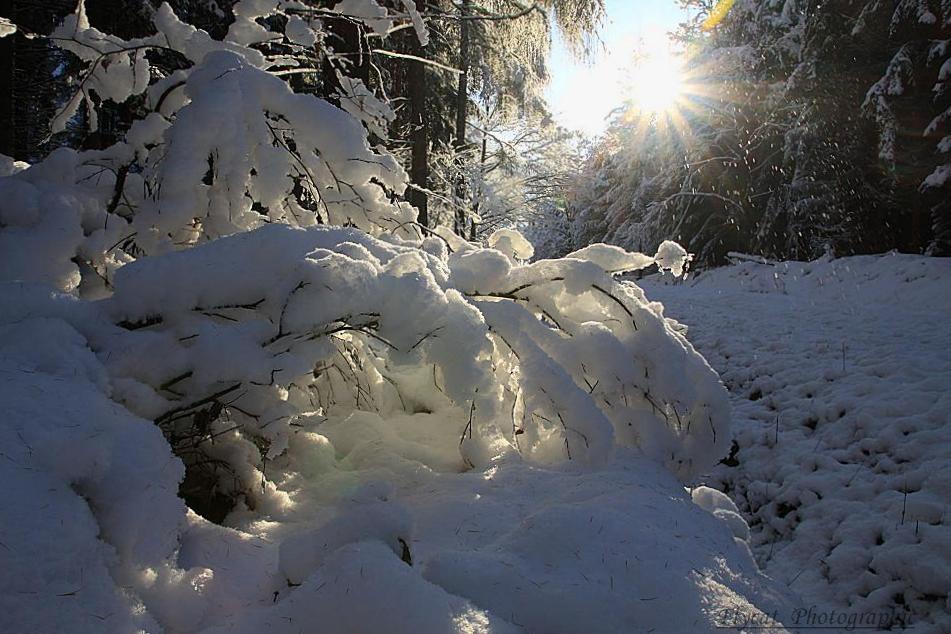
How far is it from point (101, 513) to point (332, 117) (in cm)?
182

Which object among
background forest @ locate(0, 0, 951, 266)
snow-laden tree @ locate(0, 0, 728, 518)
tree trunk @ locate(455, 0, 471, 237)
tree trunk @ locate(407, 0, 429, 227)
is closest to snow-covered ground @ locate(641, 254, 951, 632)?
snow-laden tree @ locate(0, 0, 728, 518)

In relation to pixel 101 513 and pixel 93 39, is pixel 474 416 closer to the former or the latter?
pixel 101 513

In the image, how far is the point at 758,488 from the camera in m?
4.65

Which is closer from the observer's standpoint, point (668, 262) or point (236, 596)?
point (236, 596)

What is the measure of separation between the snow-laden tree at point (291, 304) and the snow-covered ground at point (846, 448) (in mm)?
1206

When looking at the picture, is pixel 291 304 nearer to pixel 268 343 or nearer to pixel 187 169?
pixel 268 343

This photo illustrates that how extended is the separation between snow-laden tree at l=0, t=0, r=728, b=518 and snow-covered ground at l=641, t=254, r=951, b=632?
1.21m

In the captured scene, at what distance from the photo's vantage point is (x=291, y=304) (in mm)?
1655

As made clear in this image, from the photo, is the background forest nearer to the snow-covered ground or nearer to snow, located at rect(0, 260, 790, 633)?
snow, located at rect(0, 260, 790, 633)

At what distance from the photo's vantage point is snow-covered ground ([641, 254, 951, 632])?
11.5 ft

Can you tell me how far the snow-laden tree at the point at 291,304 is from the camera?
1.71m

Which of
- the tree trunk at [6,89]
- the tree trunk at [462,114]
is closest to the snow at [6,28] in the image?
the tree trunk at [6,89]

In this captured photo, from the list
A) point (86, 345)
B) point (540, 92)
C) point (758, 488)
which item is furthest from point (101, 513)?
point (540, 92)

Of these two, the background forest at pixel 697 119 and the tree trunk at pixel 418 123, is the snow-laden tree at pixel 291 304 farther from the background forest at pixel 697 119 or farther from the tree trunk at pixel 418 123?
the tree trunk at pixel 418 123
